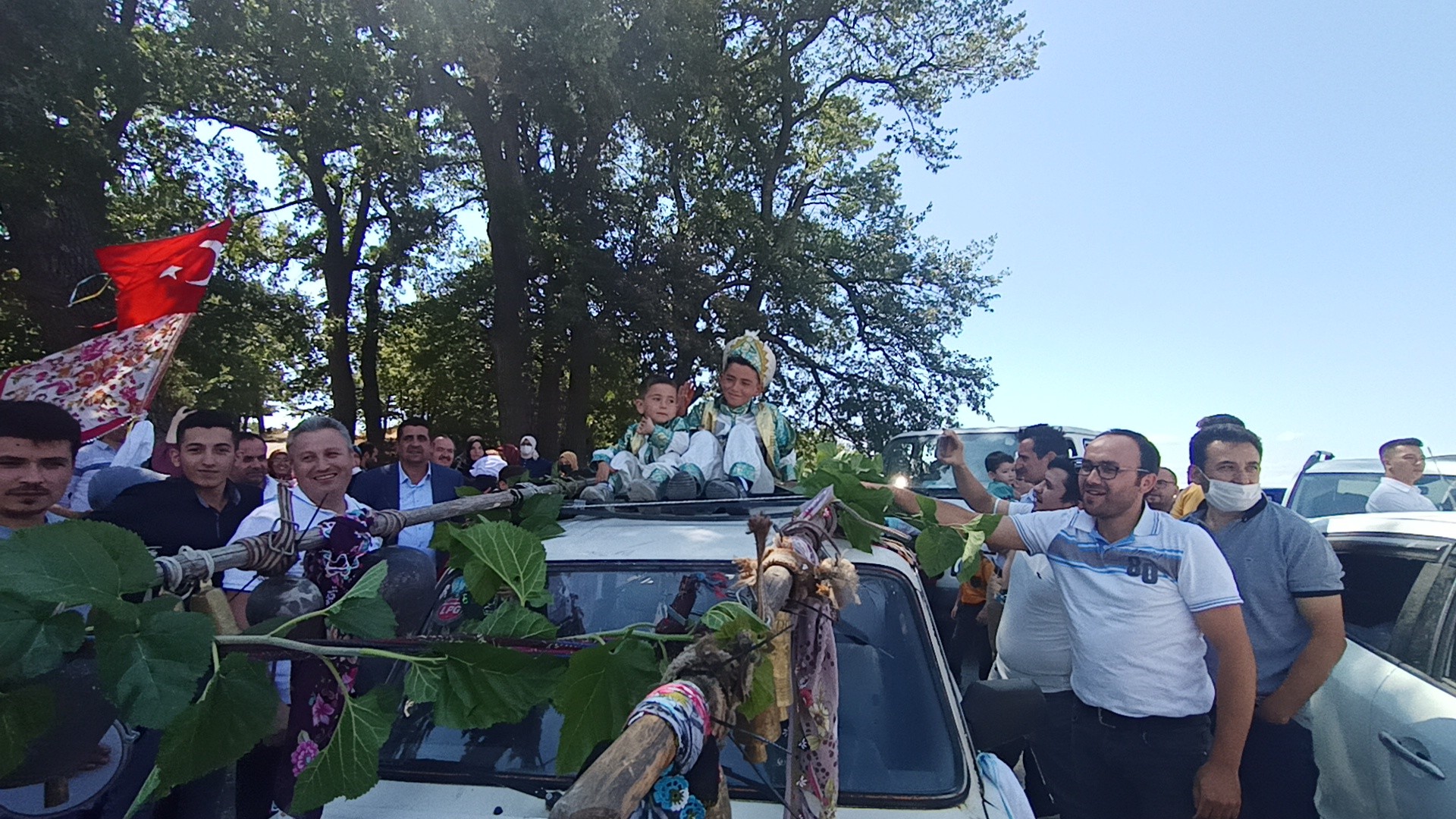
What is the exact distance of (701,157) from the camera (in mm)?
16422

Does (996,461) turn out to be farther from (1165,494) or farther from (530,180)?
(530,180)

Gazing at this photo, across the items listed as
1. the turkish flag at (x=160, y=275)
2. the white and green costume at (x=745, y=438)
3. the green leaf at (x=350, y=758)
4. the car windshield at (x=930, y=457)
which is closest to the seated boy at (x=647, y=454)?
the white and green costume at (x=745, y=438)

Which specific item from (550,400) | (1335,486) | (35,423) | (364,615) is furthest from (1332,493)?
(550,400)

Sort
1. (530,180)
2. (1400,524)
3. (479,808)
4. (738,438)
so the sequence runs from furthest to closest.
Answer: (530,180) → (738,438) → (1400,524) → (479,808)

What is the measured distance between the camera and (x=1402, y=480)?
5.95 m

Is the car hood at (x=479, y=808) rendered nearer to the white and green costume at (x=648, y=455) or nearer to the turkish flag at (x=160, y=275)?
the white and green costume at (x=648, y=455)

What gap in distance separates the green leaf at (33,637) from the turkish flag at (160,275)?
5760 mm

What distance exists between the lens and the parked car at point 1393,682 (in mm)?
2840

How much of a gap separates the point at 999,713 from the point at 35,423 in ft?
9.79

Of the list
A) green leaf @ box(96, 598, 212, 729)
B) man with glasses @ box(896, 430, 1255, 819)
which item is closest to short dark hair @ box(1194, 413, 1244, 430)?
man with glasses @ box(896, 430, 1255, 819)

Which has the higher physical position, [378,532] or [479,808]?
[378,532]

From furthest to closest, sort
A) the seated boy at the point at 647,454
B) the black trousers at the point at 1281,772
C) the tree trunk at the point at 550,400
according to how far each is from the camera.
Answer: the tree trunk at the point at 550,400 < the seated boy at the point at 647,454 < the black trousers at the point at 1281,772

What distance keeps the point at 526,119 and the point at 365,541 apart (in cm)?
1412

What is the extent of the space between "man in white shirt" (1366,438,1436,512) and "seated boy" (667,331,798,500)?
168 inches
